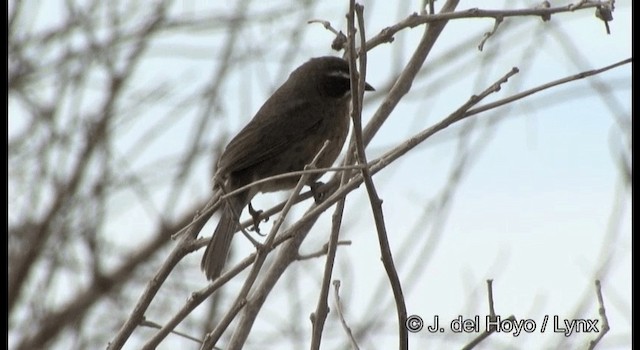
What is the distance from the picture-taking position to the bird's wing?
20.3ft

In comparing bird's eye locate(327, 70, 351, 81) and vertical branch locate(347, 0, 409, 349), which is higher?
bird's eye locate(327, 70, 351, 81)

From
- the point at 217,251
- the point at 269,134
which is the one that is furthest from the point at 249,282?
the point at 269,134

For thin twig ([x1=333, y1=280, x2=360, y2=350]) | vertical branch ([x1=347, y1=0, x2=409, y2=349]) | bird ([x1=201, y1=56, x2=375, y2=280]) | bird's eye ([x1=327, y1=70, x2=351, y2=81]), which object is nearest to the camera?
vertical branch ([x1=347, y1=0, x2=409, y2=349])

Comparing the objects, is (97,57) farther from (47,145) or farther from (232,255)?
(232,255)

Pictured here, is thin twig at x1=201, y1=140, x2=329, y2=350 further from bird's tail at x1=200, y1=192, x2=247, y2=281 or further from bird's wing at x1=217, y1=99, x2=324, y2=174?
bird's wing at x1=217, y1=99, x2=324, y2=174

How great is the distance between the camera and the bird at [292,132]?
6.17 meters

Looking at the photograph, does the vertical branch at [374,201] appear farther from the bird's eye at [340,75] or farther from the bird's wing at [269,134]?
the bird's eye at [340,75]

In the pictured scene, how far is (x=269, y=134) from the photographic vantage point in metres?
6.36

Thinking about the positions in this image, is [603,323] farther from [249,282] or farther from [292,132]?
[292,132]

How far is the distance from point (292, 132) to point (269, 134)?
0.43 ft

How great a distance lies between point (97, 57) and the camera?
7.05m

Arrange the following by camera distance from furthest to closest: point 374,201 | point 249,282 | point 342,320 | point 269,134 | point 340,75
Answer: point 340,75 → point 269,134 → point 342,320 → point 249,282 → point 374,201

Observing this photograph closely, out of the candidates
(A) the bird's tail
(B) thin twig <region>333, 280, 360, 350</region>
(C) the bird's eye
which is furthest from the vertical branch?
(C) the bird's eye
